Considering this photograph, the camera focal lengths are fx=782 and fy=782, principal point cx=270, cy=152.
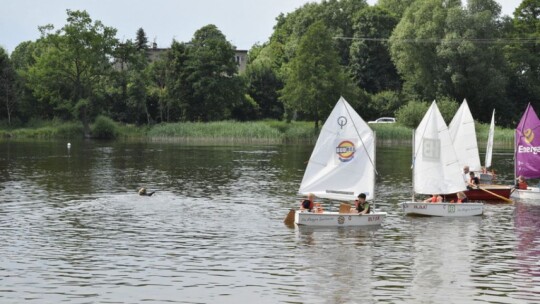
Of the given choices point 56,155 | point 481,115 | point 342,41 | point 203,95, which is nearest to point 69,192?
point 56,155

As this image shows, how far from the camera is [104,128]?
13750 cm

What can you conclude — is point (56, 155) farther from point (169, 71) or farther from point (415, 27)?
point (415, 27)

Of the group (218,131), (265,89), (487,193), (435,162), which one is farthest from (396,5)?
(435,162)

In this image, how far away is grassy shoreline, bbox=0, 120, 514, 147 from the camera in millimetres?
122062

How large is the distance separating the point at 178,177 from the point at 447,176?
27840mm

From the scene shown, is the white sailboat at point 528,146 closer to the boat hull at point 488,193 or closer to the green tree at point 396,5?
the boat hull at point 488,193

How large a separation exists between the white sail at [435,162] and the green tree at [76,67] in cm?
10069

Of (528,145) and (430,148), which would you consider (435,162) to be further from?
(528,145)

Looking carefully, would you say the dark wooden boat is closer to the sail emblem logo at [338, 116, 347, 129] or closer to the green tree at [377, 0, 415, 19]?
the sail emblem logo at [338, 116, 347, 129]

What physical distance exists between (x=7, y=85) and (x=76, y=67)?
13.0 metres

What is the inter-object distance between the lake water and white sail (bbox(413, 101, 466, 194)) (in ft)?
8.07

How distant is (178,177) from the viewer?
219 ft

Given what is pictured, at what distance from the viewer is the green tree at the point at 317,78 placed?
132m

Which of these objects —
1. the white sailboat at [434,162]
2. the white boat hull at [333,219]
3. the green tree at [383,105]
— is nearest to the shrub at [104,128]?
the green tree at [383,105]
